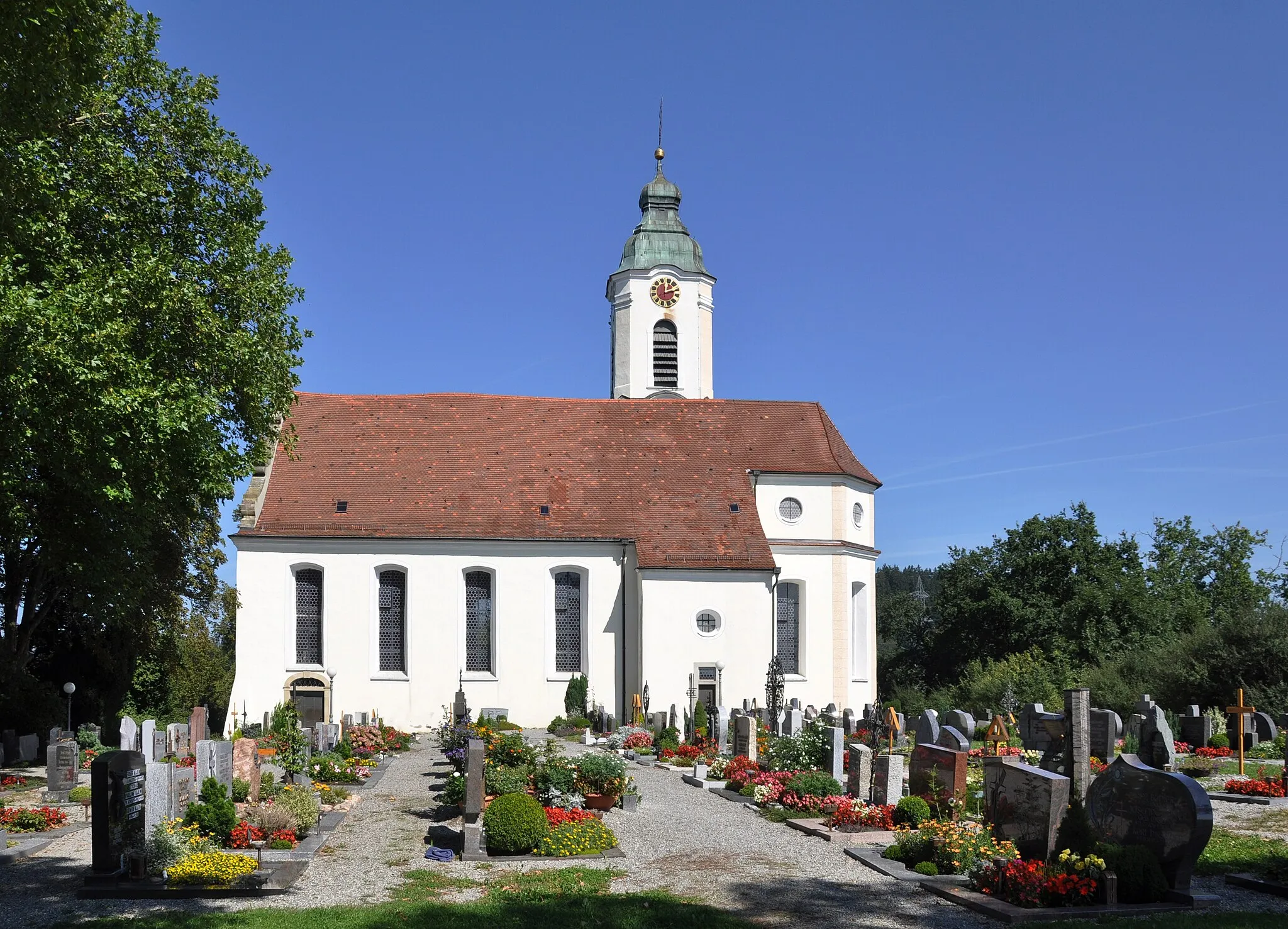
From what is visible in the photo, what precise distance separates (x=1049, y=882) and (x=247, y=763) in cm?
1219

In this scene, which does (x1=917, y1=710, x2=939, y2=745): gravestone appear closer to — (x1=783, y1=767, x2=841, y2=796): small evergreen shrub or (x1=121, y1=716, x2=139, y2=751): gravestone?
(x1=783, y1=767, x2=841, y2=796): small evergreen shrub

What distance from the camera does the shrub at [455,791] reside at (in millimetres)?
18453

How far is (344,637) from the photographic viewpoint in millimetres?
36000

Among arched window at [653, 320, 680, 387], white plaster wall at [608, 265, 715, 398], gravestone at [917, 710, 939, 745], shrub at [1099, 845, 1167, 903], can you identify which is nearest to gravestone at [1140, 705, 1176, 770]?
gravestone at [917, 710, 939, 745]

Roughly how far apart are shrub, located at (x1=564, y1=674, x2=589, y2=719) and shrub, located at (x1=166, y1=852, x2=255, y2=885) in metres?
22.3

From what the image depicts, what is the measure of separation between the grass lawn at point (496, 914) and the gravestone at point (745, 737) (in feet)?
37.6

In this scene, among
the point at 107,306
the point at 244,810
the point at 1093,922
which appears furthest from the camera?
the point at 107,306

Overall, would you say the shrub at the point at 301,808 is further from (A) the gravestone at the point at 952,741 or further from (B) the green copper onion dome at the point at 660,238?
(B) the green copper onion dome at the point at 660,238

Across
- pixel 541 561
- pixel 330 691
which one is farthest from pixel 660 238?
pixel 330 691

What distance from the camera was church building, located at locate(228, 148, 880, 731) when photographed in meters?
35.9

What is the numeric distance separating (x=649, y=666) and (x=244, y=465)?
16473mm

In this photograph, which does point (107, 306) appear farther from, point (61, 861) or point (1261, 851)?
point (1261, 851)

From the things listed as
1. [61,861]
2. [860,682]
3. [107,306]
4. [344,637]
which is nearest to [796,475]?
[860,682]

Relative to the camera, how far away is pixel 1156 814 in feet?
42.6
